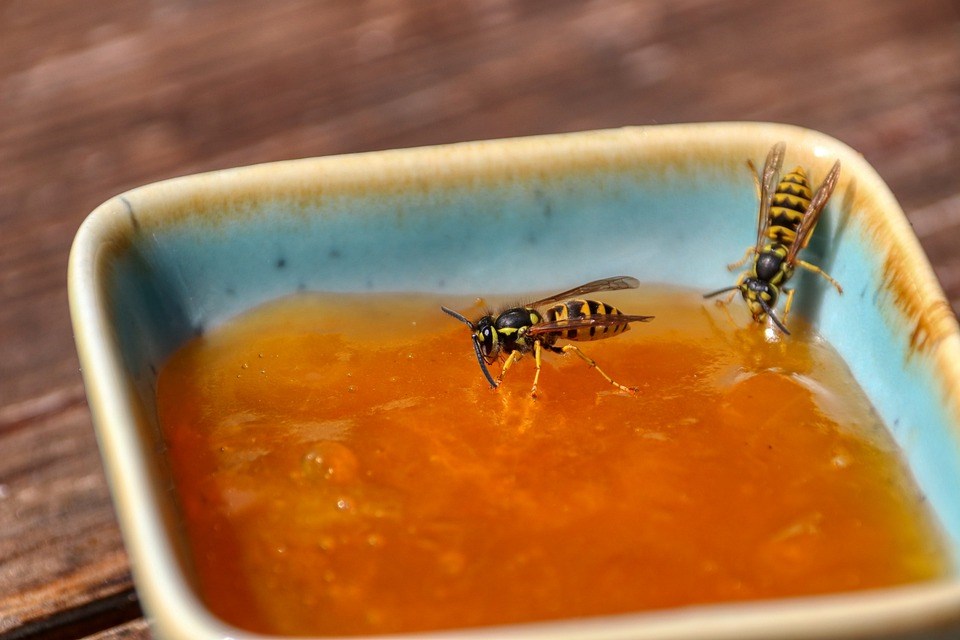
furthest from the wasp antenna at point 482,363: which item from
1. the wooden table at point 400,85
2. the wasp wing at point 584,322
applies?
the wooden table at point 400,85

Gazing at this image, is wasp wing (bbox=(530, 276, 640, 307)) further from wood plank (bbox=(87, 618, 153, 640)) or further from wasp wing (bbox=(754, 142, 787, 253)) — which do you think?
wood plank (bbox=(87, 618, 153, 640))

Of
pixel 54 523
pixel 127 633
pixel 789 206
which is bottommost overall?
pixel 127 633

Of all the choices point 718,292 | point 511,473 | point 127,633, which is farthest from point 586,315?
point 127,633

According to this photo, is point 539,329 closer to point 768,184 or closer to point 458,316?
point 458,316

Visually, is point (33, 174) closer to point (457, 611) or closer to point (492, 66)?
point (492, 66)

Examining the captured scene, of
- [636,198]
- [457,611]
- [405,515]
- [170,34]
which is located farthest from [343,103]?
[457,611]

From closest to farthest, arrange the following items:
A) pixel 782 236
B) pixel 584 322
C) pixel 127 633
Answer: pixel 127 633 < pixel 584 322 < pixel 782 236
